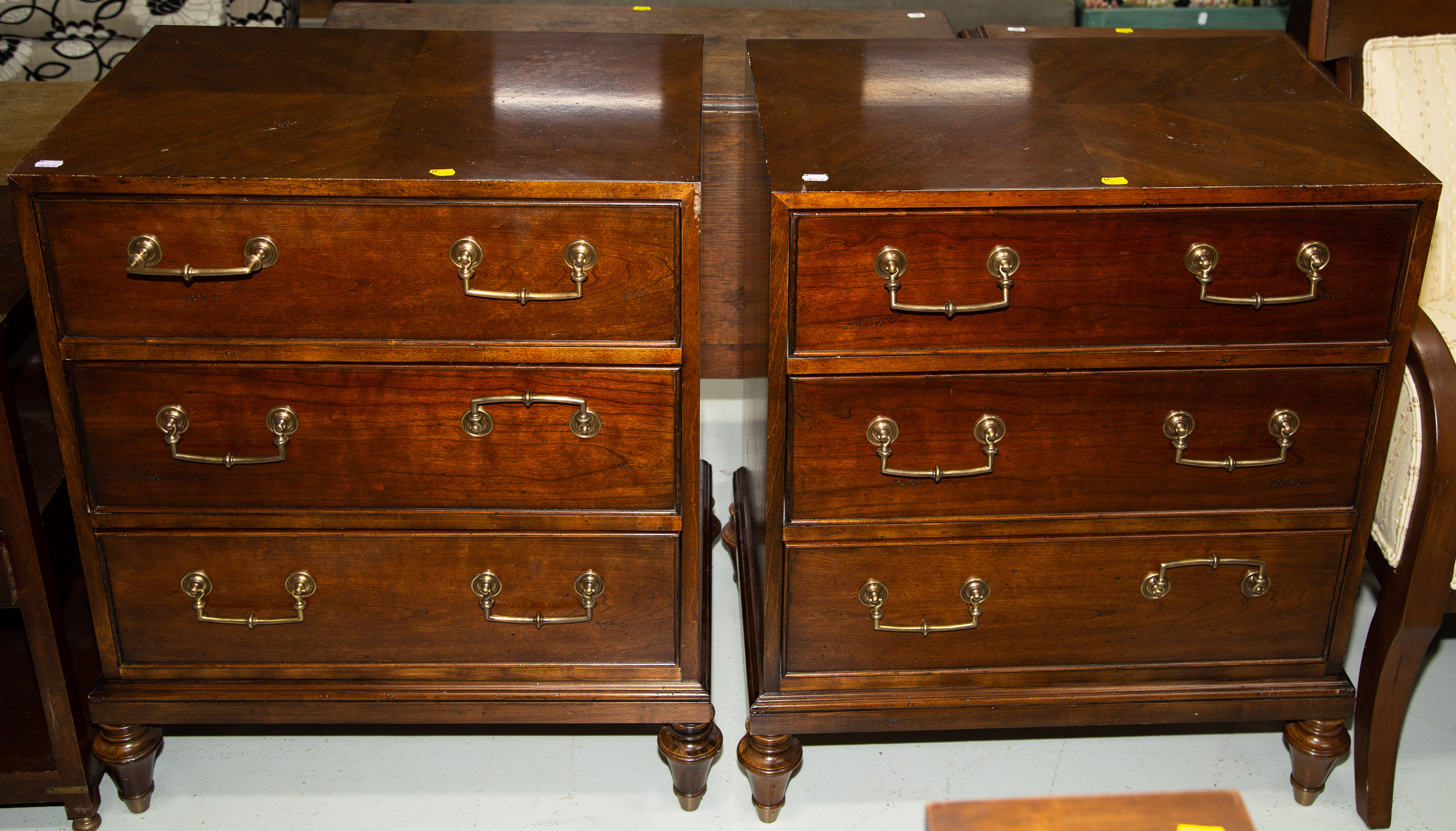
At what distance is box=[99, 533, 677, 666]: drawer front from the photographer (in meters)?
1.43

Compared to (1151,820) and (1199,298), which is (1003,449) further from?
(1151,820)

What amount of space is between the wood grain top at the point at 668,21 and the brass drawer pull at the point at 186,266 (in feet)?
3.21

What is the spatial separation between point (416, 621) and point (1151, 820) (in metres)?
0.88

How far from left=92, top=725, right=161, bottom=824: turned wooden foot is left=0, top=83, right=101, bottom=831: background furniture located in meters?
0.02

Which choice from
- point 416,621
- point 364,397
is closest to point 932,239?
point 364,397

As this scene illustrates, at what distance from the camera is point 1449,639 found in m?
1.96

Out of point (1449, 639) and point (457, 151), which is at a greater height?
point (457, 151)

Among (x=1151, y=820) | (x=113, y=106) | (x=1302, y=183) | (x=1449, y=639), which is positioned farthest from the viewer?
(x=1449, y=639)

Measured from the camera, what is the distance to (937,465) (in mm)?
1374

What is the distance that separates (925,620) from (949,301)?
410mm

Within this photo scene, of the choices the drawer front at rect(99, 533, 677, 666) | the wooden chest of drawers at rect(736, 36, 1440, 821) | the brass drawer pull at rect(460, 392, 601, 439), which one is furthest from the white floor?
the brass drawer pull at rect(460, 392, 601, 439)

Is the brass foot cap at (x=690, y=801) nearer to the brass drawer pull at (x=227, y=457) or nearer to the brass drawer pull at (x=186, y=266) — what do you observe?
the brass drawer pull at (x=227, y=457)

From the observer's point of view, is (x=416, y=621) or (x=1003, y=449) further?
(x=416, y=621)

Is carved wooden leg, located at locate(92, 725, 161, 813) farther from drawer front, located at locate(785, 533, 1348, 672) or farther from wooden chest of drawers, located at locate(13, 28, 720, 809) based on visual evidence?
drawer front, located at locate(785, 533, 1348, 672)
